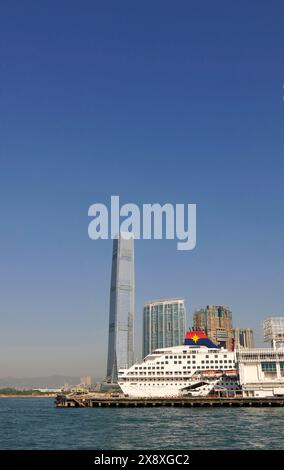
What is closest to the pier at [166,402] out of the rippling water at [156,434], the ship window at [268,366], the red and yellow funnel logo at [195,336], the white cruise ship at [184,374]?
the white cruise ship at [184,374]

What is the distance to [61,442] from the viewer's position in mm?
47625

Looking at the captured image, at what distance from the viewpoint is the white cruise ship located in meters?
108

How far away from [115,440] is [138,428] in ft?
38.5

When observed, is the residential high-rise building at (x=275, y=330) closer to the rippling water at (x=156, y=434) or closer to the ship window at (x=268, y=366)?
the ship window at (x=268, y=366)

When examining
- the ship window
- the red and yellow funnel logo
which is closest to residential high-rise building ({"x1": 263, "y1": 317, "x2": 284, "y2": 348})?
the ship window

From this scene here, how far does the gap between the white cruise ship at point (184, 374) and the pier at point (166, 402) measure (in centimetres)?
699

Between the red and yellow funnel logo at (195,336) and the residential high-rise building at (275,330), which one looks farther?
the red and yellow funnel logo at (195,336)

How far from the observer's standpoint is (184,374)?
111 m

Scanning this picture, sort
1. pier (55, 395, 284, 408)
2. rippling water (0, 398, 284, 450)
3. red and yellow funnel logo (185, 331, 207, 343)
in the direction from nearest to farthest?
rippling water (0, 398, 284, 450) → pier (55, 395, 284, 408) → red and yellow funnel logo (185, 331, 207, 343)

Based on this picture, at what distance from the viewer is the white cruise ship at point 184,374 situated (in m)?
108

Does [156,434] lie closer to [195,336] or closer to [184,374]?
[184,374]

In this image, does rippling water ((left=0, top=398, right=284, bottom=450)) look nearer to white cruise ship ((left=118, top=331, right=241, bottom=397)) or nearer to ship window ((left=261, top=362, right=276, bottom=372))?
ship window ((left=261, top=362, right=276, bottom=372))

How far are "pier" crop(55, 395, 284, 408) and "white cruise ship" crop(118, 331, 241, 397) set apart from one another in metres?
6.99
